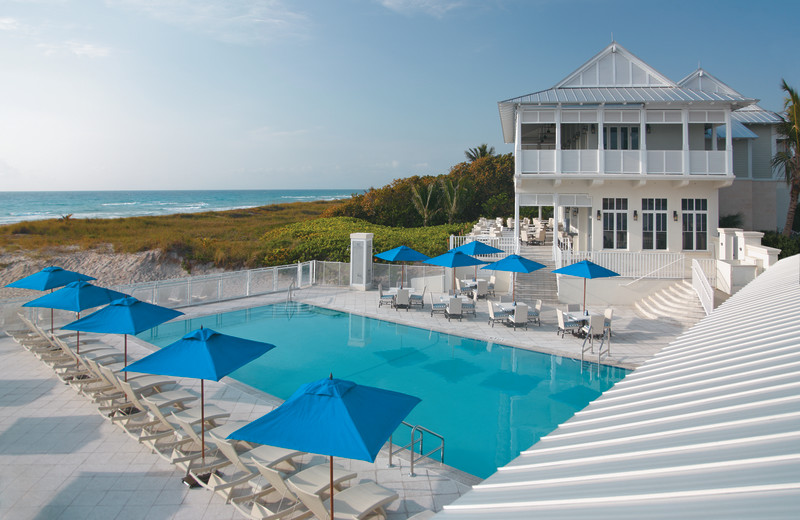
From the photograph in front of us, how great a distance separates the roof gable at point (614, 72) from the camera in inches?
886

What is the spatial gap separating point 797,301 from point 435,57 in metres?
35.6

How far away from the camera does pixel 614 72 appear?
22.7 meters

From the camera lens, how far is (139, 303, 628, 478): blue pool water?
9.59 meters

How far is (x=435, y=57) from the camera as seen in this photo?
38.0m

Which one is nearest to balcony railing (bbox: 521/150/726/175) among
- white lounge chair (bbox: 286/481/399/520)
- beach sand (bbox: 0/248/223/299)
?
white lounge chair (bbox: 286/481/399/520)

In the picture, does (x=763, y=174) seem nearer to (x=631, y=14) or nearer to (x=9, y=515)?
(x=631, y=14)

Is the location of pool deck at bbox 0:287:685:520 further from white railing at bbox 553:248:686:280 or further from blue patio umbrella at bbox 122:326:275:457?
white railing at bbox 553:248:686:280

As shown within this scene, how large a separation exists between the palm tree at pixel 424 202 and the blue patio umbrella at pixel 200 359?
118 feet

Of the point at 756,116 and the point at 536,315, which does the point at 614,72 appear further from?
the point at 536,315

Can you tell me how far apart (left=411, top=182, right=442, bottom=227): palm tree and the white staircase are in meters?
25.6

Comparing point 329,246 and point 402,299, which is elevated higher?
point 329,246

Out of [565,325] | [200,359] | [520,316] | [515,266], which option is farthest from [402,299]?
[200,359]

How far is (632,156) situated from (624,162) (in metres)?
0.41

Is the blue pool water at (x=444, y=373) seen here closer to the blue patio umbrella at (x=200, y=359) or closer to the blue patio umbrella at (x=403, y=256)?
the blue patio umbrella at (x=403, y=256)
